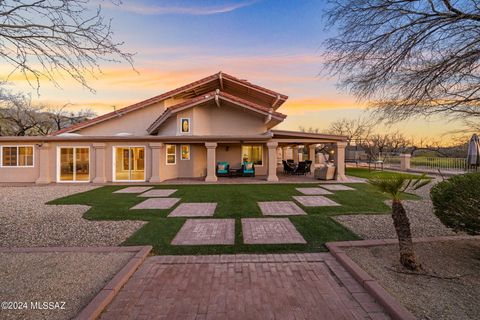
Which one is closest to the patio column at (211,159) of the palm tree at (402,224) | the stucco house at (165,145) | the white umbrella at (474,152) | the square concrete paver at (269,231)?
the stucco house at (165,145)

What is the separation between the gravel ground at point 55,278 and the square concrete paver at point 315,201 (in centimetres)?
624

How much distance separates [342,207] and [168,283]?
649 centimetres

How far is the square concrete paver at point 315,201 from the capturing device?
350 inches

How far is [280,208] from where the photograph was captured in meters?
8.33

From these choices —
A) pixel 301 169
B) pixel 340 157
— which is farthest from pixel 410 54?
pixel 301 169

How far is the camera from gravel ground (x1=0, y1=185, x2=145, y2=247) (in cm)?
547

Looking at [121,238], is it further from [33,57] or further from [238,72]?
[238,72]

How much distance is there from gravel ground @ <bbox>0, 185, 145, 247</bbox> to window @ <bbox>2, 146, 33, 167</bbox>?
7.19 metres

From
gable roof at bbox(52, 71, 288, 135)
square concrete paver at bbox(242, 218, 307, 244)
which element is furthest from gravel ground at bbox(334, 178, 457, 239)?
gable roof at bbox(52, 71, 288, 135)

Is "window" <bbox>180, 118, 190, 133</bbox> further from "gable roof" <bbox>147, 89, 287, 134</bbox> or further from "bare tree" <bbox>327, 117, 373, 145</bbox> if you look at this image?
"bare tree" <bbox>327, 117, 373, 145</bbox>

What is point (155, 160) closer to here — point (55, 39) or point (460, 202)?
point (55, 39)

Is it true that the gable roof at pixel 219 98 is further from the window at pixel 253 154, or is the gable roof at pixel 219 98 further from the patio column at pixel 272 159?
the window at pixel 253 154

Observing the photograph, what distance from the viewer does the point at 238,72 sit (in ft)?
70.6

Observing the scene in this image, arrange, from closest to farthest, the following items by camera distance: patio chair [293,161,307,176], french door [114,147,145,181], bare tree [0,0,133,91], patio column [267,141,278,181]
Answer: bare tree [0,0,133,91]
patio column [267,141,278,181]
french door [114,147,145,181]
patio chair [293,161,307,176]
